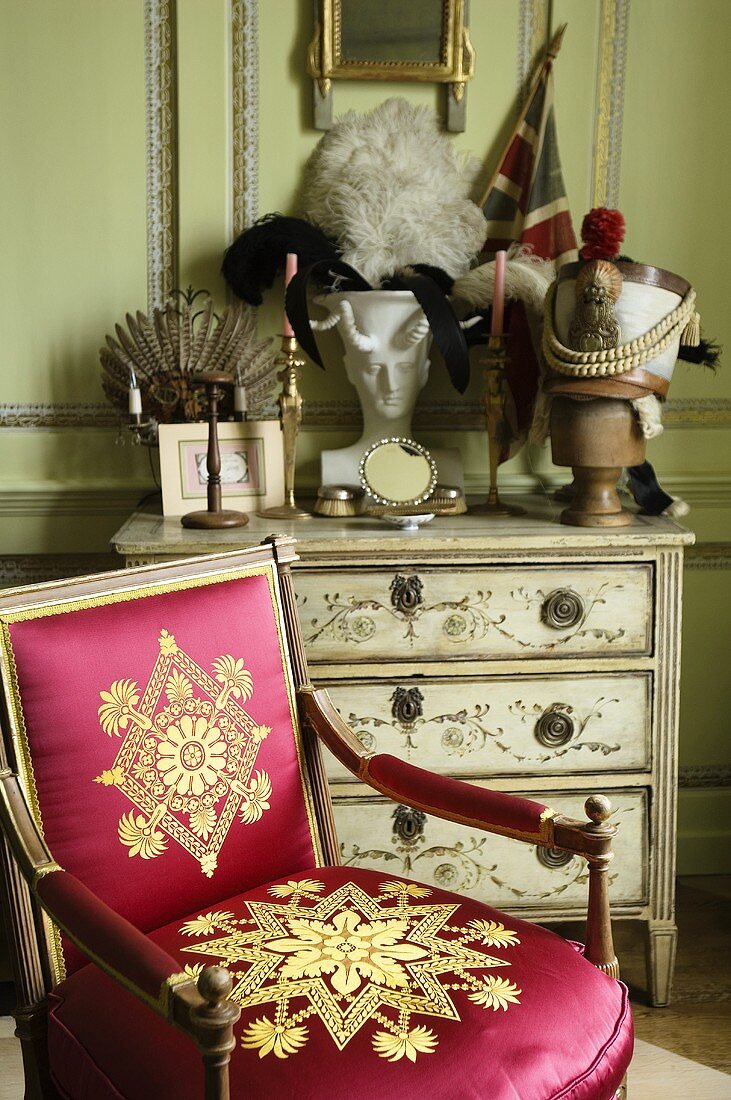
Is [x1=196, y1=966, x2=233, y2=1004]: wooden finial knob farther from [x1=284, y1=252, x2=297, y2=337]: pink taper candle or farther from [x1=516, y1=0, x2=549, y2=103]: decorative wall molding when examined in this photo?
[x1=516, y1=0, x2=549, y2=103]: decorative wall molding

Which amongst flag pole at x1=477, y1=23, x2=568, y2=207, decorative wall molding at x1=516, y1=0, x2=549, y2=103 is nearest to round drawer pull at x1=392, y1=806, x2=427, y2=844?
flag pole at x1=477, y1=23, x2=568, y2=207

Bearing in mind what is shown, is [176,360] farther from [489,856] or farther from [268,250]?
[489,856]

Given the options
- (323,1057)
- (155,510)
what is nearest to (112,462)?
(155,510)

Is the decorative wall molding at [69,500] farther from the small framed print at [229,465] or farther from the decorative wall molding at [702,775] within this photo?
the decorative wall molding at [702,775]

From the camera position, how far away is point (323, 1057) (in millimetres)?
1222

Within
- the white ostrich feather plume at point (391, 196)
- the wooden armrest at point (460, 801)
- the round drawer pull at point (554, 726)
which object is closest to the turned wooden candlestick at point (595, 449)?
the round drawer pull at point (554, 726)

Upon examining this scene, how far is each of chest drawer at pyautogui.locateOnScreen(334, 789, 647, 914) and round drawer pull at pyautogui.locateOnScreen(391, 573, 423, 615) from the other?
431mm

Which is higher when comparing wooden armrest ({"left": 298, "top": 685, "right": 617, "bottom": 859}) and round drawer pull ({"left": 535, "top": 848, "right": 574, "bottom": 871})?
wooden armrest ({"left": 298, "top": 685, "right": 617, "bottom": 859})

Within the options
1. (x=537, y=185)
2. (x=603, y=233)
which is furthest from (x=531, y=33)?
(x=603, y=233)

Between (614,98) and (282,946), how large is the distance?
7.02ft

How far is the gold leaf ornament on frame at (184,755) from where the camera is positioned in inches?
59.5

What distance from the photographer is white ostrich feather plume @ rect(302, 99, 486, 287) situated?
2.35m

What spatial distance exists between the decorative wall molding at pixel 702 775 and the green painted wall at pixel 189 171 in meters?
0.79

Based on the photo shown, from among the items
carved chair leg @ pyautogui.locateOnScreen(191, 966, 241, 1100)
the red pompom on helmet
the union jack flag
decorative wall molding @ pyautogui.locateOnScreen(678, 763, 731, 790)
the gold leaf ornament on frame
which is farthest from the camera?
decorative wall molding @ pyautogui.locateOnScreen(678, 763, 731, 790)
